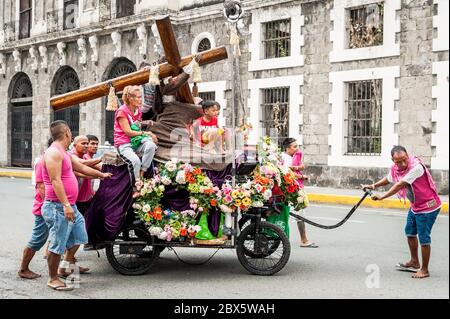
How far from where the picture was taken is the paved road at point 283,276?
22.2 ft

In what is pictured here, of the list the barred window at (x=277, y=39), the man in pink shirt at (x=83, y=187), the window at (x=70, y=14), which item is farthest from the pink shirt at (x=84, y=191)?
the window at (x=70, y=14)

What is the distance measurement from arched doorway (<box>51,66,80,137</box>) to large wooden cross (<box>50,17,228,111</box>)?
774 inches

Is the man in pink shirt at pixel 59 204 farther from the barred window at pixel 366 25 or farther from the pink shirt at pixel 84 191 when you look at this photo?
the barred window at pixel 366 25

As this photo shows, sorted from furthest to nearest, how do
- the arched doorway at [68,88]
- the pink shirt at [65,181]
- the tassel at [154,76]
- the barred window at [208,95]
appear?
the arched doorway at [68,88]
the barred window at [208,95]
the tassel at [154,76]
the pink shirt at [65,181]

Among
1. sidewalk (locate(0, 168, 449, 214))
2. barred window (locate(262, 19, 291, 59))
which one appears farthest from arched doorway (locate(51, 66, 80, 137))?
sidewalk (locate(0, 168, 449, 214))

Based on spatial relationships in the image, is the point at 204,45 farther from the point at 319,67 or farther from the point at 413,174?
the point at 413,174

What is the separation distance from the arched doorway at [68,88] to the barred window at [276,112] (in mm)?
9415

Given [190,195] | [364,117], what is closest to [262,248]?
[190,195]

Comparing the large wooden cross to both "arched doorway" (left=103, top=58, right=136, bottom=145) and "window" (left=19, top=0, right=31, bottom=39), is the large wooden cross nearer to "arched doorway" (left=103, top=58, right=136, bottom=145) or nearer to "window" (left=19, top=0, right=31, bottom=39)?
"arched doorway" (left=103, top=58, right=136, bottom=145)

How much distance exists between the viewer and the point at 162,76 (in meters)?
7.91

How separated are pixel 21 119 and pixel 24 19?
4533mm

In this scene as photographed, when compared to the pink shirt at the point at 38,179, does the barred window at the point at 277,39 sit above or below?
above

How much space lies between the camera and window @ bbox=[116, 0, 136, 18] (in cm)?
2509

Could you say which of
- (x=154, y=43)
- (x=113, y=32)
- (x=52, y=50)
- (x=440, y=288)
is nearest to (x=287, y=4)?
(x=154, y=43)
